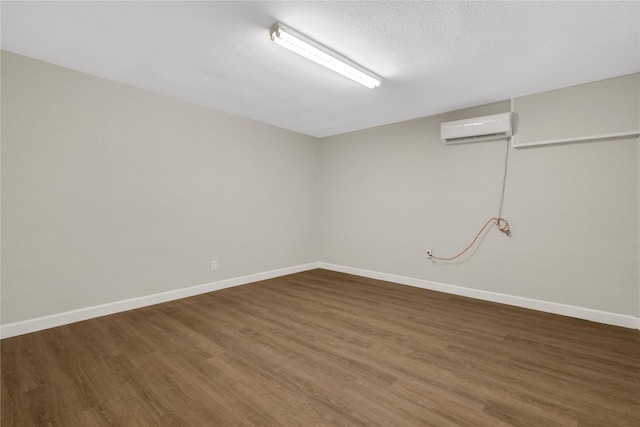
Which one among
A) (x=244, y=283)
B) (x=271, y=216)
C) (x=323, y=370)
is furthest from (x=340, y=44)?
(x=244, y=283)

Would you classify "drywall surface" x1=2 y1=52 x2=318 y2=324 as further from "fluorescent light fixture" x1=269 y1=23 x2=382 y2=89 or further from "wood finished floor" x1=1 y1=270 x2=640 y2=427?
"fluorescent light fixture" x1=269 y1=23 x2=382 y2=89

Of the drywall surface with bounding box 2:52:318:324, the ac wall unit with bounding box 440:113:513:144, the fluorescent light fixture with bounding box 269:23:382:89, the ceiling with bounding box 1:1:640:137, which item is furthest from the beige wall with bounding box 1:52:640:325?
the fluorescent light fixture with bounding box 269:23:382:89

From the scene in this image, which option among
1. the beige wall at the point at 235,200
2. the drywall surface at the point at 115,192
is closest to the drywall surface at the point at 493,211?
the beige wall at the point at 235,200

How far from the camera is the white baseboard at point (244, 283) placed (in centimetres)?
250

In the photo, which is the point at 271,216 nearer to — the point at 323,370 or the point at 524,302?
the point at 323,370

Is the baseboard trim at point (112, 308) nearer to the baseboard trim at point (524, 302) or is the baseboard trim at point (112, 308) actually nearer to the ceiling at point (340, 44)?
the baseboard trim at point (524, 302)

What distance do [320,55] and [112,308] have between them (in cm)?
332

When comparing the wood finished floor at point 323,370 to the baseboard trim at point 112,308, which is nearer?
the wood finished floor at point 323,370

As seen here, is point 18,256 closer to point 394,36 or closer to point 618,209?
point 394,36

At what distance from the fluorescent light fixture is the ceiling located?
0.18 feet

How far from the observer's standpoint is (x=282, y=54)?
7.78ft

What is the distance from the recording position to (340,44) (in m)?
2.23

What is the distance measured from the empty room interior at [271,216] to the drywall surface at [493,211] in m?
0.02

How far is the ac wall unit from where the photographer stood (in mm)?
3242
